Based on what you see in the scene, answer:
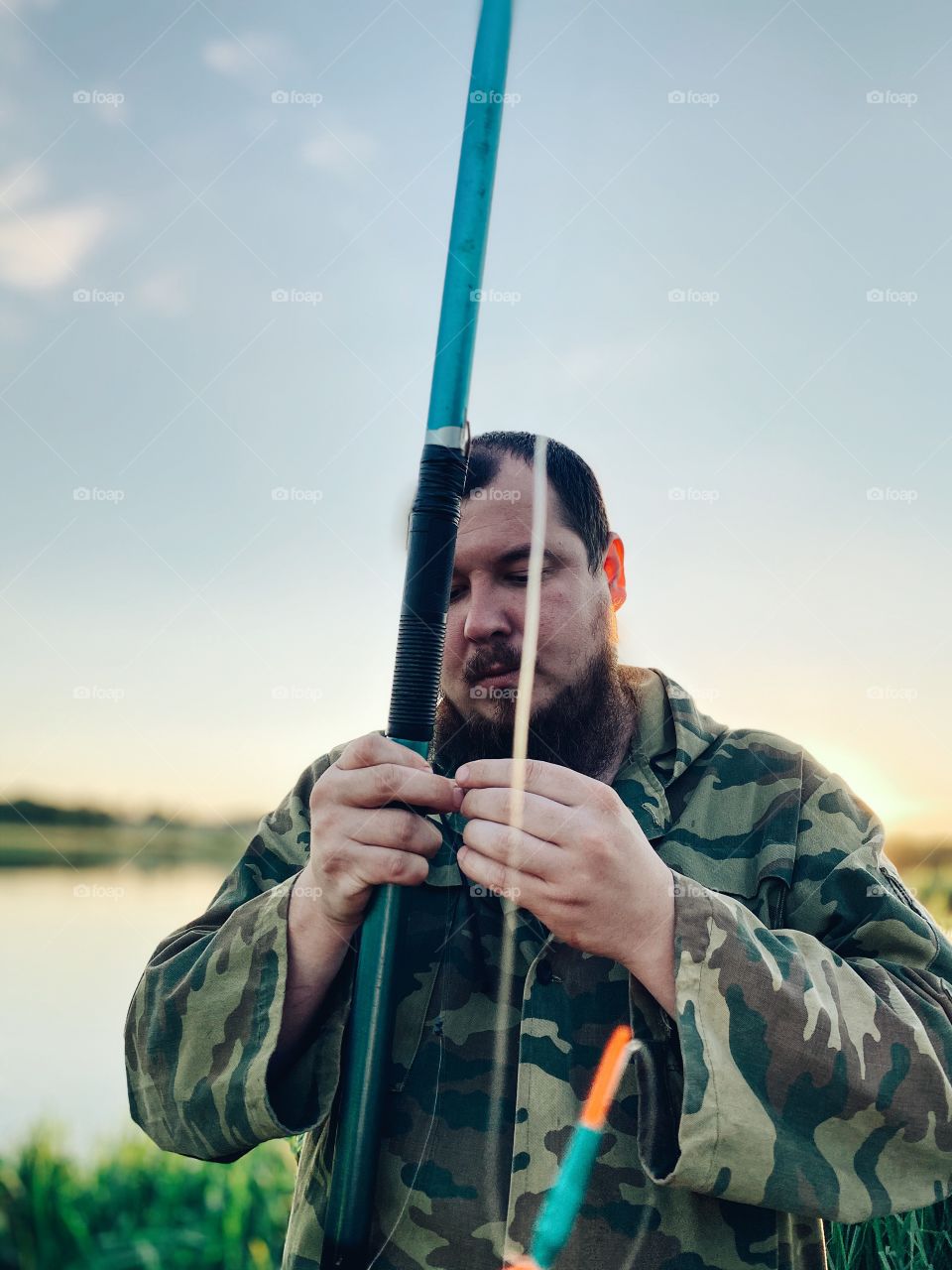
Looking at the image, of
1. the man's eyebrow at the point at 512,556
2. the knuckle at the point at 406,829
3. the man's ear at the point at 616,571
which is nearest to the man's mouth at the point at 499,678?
the man's eyebrow at the point at 512,556

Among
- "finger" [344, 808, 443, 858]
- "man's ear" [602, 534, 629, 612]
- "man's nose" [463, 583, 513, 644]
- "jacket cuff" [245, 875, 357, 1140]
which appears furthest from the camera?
"man's ear" [602, 534, 629, 612]

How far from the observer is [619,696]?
2488mm

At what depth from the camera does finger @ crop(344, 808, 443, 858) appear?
1.61 m

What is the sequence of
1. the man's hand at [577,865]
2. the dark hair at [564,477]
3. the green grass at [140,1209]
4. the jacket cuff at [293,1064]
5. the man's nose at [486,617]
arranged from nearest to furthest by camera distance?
the man's hand at [577,865] < the jacket cuff at [293,1064] < the man's nose at [486,617] < the dark hair at [564,477] < the green grass at [140,1209]

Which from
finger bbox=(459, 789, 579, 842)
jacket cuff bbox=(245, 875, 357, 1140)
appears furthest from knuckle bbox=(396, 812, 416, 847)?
jacket cuff bbox=(245, 875, 357, 1140)

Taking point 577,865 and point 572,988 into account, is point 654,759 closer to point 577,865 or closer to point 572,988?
point 572,988

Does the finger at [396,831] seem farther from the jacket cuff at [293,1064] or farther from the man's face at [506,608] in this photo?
the man's face at [506,608]

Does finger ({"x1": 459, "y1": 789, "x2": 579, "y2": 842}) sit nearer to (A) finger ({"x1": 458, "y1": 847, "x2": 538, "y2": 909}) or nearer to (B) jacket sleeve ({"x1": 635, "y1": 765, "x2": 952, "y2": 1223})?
(A) finger ({"x1": 458, "y1": 847, "x2": 538, "y2": 909})

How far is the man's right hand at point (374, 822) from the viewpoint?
1.60 m

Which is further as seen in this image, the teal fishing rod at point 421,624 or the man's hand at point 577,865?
the teal fishing rod at point 421,624

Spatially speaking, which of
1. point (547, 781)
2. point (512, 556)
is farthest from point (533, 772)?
point (512, 556)

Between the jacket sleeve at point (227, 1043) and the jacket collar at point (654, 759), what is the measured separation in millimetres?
388

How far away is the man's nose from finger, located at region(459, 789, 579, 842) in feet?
2.41

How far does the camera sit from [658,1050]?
168 centimetres
